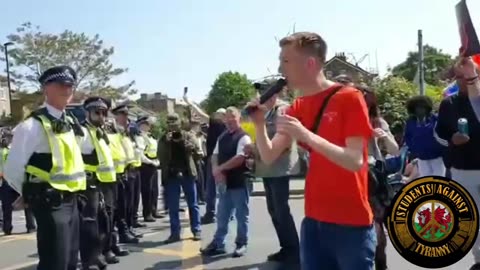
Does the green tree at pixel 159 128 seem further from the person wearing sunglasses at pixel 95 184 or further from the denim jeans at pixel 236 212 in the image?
the person wearing sunglasses at pixel 95 184

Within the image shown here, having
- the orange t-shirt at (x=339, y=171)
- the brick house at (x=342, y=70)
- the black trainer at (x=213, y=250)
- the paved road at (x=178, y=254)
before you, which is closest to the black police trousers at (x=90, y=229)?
the paved road at (x=178, y=254)

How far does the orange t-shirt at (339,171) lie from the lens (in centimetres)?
339

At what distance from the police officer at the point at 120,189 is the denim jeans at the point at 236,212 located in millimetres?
1462

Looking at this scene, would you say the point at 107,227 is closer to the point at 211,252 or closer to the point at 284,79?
the point at 211,252

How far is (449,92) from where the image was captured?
600 centimetres

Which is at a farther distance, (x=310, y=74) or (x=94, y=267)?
(x=94, y=267)

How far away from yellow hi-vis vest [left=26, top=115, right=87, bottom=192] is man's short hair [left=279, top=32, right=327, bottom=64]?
2.21 m

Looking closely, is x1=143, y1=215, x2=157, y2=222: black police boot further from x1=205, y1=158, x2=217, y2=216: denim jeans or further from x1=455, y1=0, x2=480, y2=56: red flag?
x1=455, y1=0, x2=480, y2=56: red flag

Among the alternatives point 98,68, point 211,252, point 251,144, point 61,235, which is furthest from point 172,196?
point 98,68

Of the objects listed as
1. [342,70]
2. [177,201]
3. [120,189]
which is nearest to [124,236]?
[120,189]

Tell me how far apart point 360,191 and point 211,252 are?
4698 mm

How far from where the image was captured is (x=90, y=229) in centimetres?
654

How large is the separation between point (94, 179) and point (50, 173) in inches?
77.7

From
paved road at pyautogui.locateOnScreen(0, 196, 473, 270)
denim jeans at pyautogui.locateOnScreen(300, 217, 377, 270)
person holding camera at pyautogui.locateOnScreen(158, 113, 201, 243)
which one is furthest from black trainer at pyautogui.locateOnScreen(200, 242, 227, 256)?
denim jeans at pyautogui.locateOnScreen(300, 217, 377, 270)
